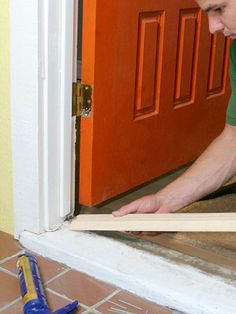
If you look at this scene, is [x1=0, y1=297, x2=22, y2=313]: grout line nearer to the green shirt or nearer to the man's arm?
the man's arm

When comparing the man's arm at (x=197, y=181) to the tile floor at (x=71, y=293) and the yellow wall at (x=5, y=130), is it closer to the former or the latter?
the tile floor at (x=71, y=293)

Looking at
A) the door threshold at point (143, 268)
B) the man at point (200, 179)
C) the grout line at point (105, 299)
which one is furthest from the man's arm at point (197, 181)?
the grout line at point (105, 299)

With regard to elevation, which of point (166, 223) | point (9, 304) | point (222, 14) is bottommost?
point (9, 304)

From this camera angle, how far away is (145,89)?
196 cm

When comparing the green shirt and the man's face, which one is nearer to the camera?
the man's face

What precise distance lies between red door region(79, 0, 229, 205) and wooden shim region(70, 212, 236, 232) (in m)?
0.28

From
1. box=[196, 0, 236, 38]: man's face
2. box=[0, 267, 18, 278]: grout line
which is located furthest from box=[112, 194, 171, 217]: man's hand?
box=[196, 0, 236, 38]: man's face

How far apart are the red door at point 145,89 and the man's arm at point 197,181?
33 centimetres

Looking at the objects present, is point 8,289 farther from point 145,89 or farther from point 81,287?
point 145,89

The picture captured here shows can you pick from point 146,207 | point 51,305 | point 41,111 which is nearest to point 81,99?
point 41,111

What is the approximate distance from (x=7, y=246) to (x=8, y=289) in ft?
0.73

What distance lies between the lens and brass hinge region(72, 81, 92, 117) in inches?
62.6

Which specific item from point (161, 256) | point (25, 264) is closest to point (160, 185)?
point (161, 256)

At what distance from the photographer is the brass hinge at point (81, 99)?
5.21 ft
